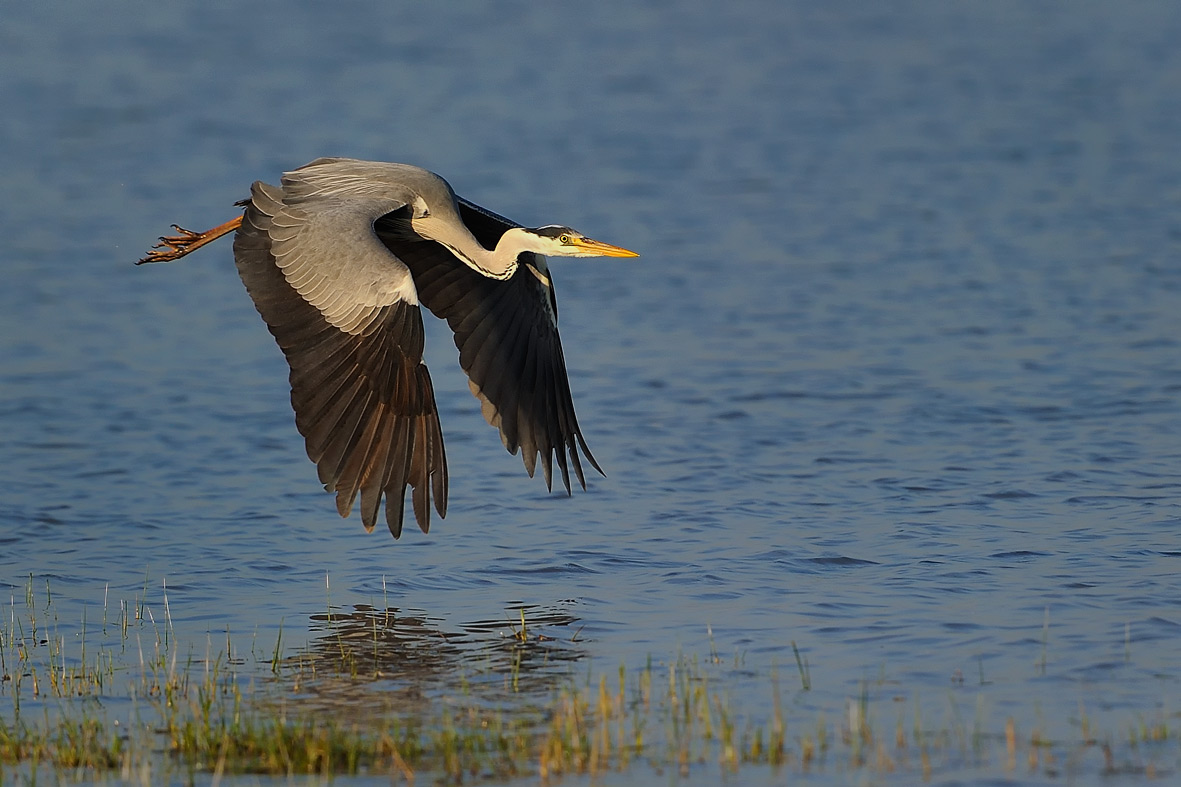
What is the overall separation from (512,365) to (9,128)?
14.2 metres

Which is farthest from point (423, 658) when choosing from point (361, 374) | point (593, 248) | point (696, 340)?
point (696, 340)

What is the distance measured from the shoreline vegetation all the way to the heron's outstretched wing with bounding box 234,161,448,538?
0.75m

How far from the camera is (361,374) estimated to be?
309 inches

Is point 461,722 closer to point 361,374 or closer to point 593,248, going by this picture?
point 361,374

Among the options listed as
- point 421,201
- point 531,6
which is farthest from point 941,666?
point 531,6

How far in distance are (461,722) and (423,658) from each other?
3.42 ft

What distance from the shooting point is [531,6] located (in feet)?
99.9

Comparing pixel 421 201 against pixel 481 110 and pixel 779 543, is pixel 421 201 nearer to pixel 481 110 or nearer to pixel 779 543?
pixel 779 543

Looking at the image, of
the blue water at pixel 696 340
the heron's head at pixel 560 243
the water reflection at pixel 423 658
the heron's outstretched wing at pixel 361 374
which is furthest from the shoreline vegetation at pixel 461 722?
the heron's head at pixel 560 243

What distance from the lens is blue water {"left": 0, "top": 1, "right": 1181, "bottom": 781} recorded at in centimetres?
841

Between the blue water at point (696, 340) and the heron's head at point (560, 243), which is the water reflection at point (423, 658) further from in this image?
the heron's head at point (560, 243)

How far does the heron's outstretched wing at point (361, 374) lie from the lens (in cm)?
Answer: 772

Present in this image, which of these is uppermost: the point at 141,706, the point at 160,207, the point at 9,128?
the point at 9,128

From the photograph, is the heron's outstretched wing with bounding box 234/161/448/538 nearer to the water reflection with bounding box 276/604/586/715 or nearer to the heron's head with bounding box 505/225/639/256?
the water reflection with bounding box 276/604/586/715
